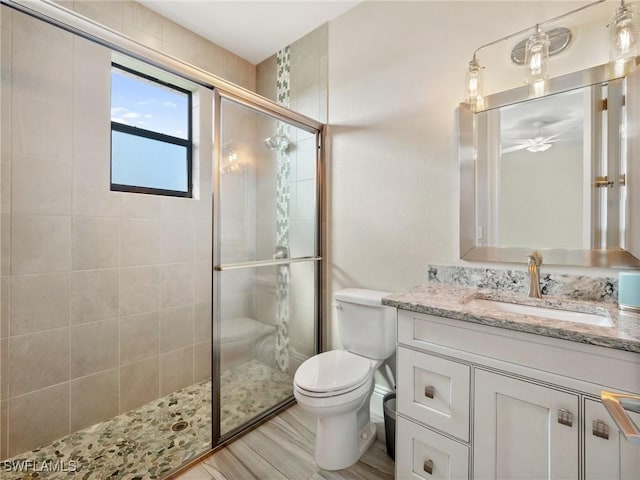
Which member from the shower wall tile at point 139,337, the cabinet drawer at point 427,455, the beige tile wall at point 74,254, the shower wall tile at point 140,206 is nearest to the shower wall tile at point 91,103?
the beige tile wall at point 74,254

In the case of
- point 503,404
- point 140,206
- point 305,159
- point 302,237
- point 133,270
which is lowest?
point 503,404

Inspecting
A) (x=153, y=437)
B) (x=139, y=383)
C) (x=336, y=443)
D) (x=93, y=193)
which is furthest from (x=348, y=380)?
(x=93, y=193)

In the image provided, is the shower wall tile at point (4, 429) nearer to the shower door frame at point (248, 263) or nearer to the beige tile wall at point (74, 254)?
the beige tile wall at point (74, 254)

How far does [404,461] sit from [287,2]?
8.93 ft

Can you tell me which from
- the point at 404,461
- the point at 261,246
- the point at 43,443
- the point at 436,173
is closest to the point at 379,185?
the point at 436,173

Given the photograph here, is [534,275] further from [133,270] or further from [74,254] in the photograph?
[74,254]

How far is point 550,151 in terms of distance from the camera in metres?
1.36

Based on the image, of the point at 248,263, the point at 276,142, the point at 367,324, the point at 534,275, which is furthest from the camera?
the point at 276,142

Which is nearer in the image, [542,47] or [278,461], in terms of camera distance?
[542,47]

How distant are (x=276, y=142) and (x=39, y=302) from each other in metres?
1.65

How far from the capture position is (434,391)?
116 centimetres

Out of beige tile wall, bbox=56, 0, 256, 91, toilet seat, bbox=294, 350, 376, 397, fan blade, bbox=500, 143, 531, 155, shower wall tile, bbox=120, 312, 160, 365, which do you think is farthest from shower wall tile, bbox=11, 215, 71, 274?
fan blade, bbox=500, 143, 531, 155

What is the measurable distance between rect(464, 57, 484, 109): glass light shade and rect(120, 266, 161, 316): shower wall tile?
2.22m

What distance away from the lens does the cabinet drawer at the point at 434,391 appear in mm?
1091
